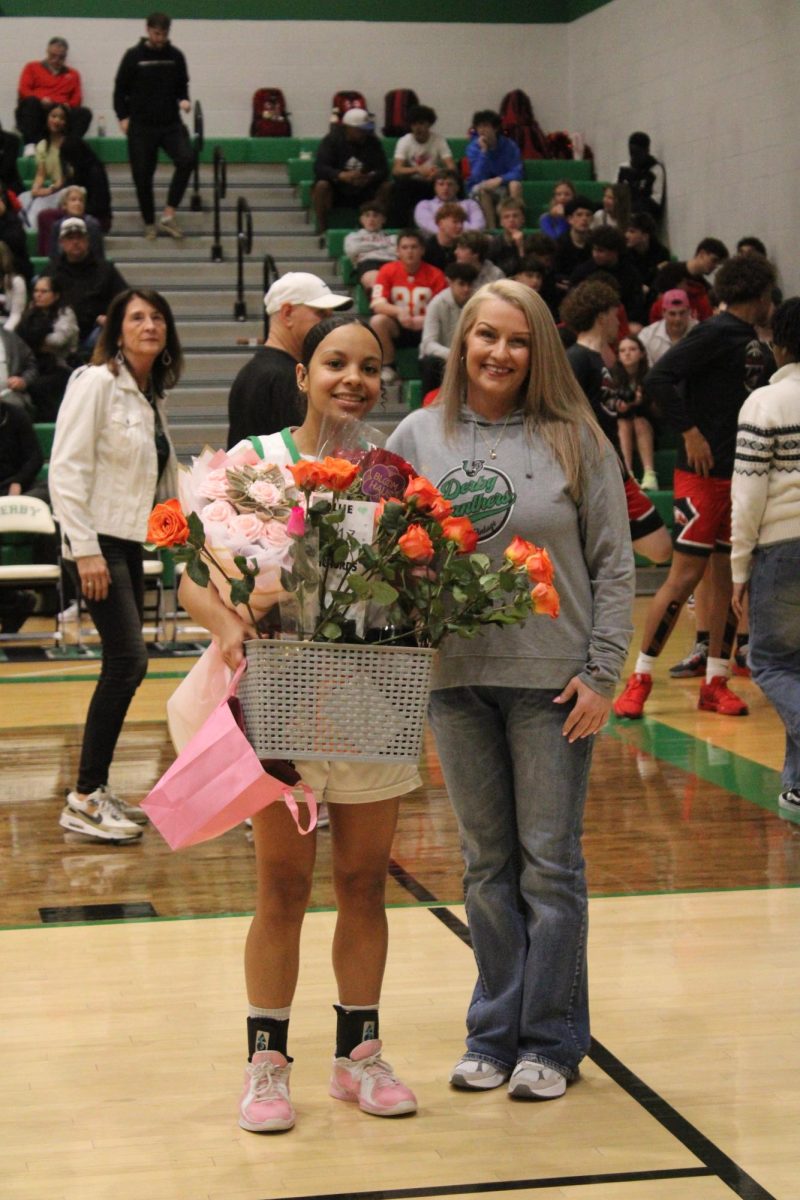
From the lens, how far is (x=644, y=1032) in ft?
12.0

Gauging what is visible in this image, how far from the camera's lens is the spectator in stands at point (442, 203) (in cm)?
1373

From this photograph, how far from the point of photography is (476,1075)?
10.9 ft

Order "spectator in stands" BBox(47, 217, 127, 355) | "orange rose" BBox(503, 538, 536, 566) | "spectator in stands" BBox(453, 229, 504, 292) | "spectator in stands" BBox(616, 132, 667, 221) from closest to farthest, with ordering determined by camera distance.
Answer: "orange rose" BBox(503, 538, 536, 566), "spectator in stands" BBox(453, 229, 504, 292), "spectator in stands" BBox(47, 217, 127, 355), "spectator in stands" BBox(616, 132, 667, 221)

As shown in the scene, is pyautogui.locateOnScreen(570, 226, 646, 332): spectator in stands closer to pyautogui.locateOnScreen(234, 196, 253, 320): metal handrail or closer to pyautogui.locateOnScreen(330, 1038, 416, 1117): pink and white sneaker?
pyautogui.locateOnScreen(234, 196, 253, 320): metal handrail

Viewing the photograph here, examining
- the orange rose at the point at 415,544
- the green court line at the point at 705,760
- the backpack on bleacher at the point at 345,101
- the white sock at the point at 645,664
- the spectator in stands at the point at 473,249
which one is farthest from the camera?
A: the backpack on bleacher at the point at 345,101

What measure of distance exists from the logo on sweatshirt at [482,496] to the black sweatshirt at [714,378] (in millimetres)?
3808

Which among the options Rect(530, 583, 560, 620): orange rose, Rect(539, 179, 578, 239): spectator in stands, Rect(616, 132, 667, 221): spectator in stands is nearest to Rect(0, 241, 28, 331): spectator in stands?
Rect(539, 179, 578, 239): spectator in stands

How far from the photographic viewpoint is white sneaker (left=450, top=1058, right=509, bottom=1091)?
3.32 metres

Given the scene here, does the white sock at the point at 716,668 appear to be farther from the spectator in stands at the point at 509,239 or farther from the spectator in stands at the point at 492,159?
the spectator in stands at the point at 492,159

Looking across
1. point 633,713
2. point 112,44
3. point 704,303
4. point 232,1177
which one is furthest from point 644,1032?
point 112,44

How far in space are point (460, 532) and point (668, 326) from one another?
31.5ft

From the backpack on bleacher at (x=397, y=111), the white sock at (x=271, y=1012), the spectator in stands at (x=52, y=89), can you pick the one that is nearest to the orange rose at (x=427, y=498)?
the white sock at (x=271, y=1012)

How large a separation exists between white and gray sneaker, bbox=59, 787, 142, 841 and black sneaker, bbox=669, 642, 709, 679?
3.50m

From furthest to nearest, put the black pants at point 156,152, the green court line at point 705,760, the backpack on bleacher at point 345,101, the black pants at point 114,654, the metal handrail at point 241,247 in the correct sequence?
the backpack on bleacher at point 345,101
the black pants at point 156,152
the metal handrail at point 241,247
the green court line at point 705,760
the black pants at point 114,654
